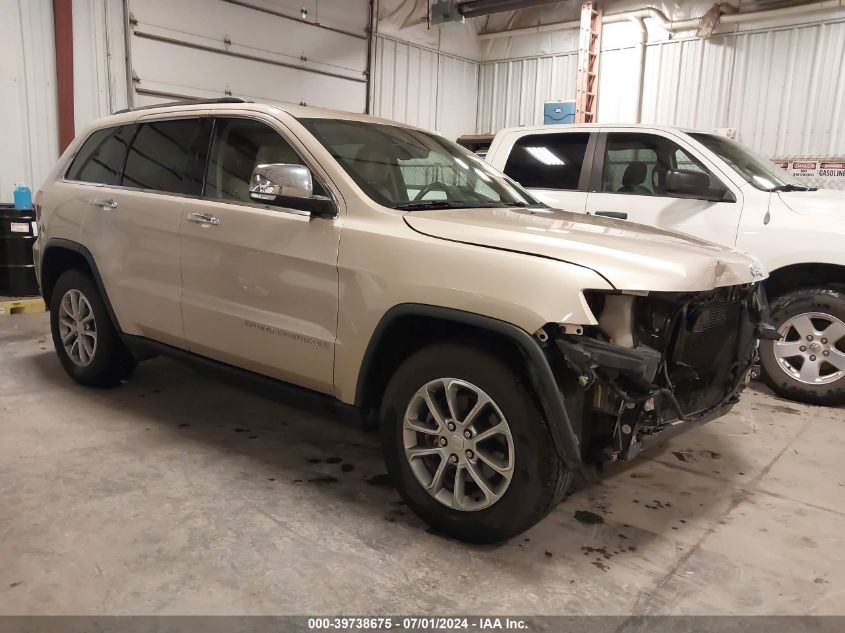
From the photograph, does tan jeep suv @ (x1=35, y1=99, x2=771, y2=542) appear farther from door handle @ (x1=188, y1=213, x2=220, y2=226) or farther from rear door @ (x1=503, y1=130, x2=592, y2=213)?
rear door @ (x1=503, y1=130, x2=592, y2=213)

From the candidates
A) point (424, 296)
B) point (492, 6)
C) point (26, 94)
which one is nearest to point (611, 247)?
point (424, 296)

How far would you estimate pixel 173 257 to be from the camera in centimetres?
361

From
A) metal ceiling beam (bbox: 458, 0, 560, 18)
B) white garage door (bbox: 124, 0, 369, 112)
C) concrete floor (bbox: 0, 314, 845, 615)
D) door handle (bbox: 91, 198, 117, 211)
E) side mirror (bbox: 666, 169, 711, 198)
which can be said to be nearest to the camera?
concrete floor (bbox: 0, 314, 845, 615)

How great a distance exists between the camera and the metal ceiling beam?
10.4m

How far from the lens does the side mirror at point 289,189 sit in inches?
113

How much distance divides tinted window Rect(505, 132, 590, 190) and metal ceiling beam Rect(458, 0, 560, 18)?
538 centimetres

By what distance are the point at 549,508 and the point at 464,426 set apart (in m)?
0.43

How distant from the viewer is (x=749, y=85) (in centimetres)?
1019

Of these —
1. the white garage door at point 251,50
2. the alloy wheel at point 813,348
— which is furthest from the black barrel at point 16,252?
the alloy wheel at point 813,348

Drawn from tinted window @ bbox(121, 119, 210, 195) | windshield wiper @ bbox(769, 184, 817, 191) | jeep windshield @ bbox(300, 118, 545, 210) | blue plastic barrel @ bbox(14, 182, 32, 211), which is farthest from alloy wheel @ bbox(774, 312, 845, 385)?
blue plastic barrel @ bbox(14, 182, 32, 211)

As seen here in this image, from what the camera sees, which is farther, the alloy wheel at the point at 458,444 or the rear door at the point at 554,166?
Answer: the rear door at the point at 554,166

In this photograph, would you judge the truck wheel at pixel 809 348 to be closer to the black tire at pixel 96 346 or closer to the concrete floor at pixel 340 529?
the concrete floor at pixel 340 529

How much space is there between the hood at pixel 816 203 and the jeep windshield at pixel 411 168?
2144 mm

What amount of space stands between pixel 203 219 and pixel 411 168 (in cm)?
110
